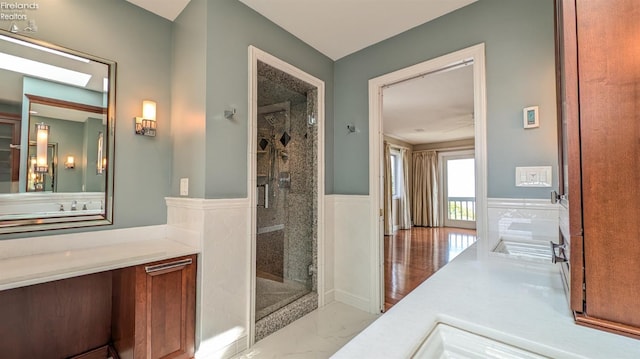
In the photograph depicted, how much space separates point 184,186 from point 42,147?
86 centimetres

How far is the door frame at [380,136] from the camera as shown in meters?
1.90

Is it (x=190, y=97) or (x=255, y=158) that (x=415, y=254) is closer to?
(x=255, y=158)

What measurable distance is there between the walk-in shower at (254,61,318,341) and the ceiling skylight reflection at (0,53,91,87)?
1.26m

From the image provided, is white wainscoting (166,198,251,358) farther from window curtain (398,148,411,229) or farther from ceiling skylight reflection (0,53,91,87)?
window curtain (398,148,411,229)

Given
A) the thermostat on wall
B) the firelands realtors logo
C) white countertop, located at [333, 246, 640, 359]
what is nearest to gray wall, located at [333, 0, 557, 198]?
the thermostat on wall

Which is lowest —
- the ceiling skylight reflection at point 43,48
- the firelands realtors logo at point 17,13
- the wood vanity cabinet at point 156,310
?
the wood vanity cabinet at point 156,310

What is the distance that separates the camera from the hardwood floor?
127 inches

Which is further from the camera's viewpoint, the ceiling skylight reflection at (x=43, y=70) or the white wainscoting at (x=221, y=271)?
the white wainscoting at (x=221, y=271)

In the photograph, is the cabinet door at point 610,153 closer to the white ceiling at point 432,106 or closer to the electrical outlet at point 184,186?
the white ceiling at point 432,106

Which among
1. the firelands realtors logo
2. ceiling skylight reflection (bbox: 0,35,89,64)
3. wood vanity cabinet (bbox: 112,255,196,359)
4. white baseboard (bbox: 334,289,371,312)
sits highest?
the firelands realtors logo

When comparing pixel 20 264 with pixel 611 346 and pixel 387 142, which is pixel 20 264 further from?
pixel 387 142

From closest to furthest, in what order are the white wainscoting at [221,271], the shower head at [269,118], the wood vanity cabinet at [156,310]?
the wood vanity cabinet at [156,310] → the white wainscoting at [221,271] → the shower head at [269,118]

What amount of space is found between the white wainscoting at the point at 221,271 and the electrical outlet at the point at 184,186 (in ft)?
0.18

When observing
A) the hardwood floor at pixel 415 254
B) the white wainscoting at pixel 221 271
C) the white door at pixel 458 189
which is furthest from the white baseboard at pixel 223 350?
the white door at pixel 458 189
